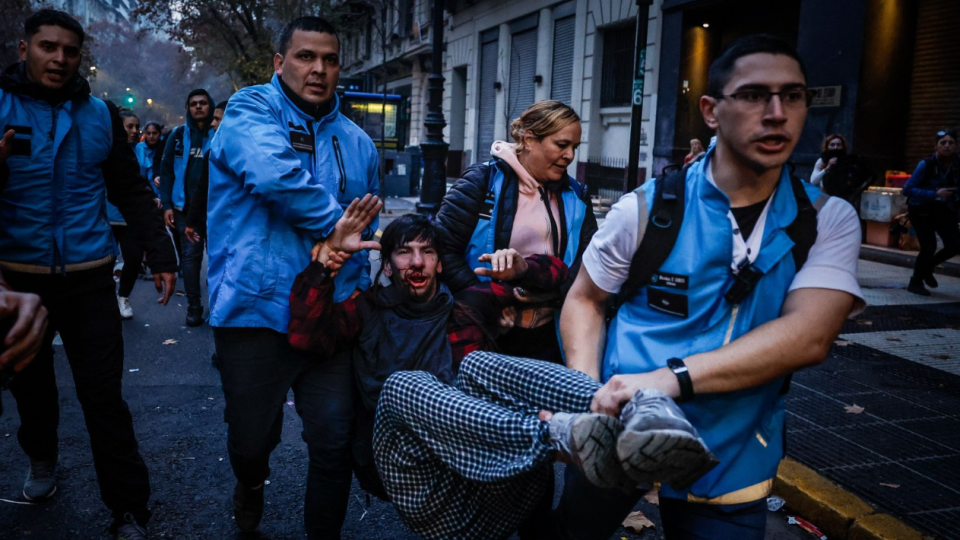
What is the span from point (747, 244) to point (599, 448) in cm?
71

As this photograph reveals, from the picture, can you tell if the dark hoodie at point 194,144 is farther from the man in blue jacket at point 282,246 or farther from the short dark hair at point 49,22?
the man in blue jacket at point 282,246

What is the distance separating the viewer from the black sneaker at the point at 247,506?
3.42m

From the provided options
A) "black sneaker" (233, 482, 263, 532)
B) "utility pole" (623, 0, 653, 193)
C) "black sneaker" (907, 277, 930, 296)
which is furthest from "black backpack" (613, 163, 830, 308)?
"black sneaker" (907, 277, 930, 296)

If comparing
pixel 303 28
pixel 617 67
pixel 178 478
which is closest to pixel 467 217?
pixel 303 28

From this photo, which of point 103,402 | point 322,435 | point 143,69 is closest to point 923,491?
point 322,435

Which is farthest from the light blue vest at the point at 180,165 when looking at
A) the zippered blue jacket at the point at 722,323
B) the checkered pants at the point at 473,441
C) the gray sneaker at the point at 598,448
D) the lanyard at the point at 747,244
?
the gray sneaker at the point at 598,448

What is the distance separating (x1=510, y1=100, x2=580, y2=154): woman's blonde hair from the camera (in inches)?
134

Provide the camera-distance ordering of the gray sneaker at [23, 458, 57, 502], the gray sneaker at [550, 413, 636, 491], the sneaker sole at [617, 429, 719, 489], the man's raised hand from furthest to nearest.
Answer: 1. the gray sneaker at [23, 458, 57, 502]
2. the man's raised hand
3. the gray sneaker at [550, 413, 636, 491]
4. the sneaker sole at [617, 429, 719, 489]

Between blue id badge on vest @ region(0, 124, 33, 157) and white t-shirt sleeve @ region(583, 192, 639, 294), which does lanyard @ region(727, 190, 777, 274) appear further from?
blue id badge on vest @ region(0, 124, 33, 157)

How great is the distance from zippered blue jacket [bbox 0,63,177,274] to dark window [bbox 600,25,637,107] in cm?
1519

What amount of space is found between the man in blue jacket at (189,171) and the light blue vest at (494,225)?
485 cm

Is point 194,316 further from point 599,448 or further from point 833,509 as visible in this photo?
point 599,448

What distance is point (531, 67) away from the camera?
2184cm

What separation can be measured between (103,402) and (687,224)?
2.64m
